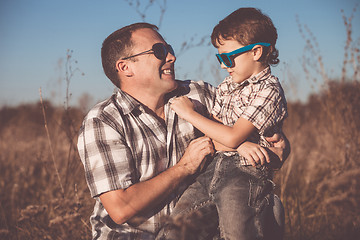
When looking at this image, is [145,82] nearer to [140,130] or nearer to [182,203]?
[140,130]

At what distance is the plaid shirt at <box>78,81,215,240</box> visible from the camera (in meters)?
2.23

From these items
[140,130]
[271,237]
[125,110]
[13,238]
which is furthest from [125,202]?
[13,238]

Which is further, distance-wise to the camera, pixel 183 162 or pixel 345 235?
pixel 345 235

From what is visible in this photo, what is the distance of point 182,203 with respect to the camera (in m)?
2.32

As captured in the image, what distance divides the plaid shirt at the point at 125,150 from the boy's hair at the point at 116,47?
19.0 inches

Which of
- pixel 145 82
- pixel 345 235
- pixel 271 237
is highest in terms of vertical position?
pixel 145 82

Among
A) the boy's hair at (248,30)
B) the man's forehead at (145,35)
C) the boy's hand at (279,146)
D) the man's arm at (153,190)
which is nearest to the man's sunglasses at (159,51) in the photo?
the man's forehead at (145,35)

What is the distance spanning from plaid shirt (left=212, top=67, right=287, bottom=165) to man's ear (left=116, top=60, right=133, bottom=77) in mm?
929

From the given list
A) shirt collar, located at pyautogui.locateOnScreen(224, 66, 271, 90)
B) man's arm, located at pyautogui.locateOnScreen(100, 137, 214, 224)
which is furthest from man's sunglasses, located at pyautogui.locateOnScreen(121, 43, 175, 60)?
man's arm, located at pyautogui.locateOnScreen(100, 137, 214, 224)

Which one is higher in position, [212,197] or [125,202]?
[125,202]

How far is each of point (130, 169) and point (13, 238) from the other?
183 cm

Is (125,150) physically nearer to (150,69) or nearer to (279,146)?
(150,69)

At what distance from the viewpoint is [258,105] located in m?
2.22

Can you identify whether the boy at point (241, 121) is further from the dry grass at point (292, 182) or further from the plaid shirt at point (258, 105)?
the dry grass at point (292, 182)
